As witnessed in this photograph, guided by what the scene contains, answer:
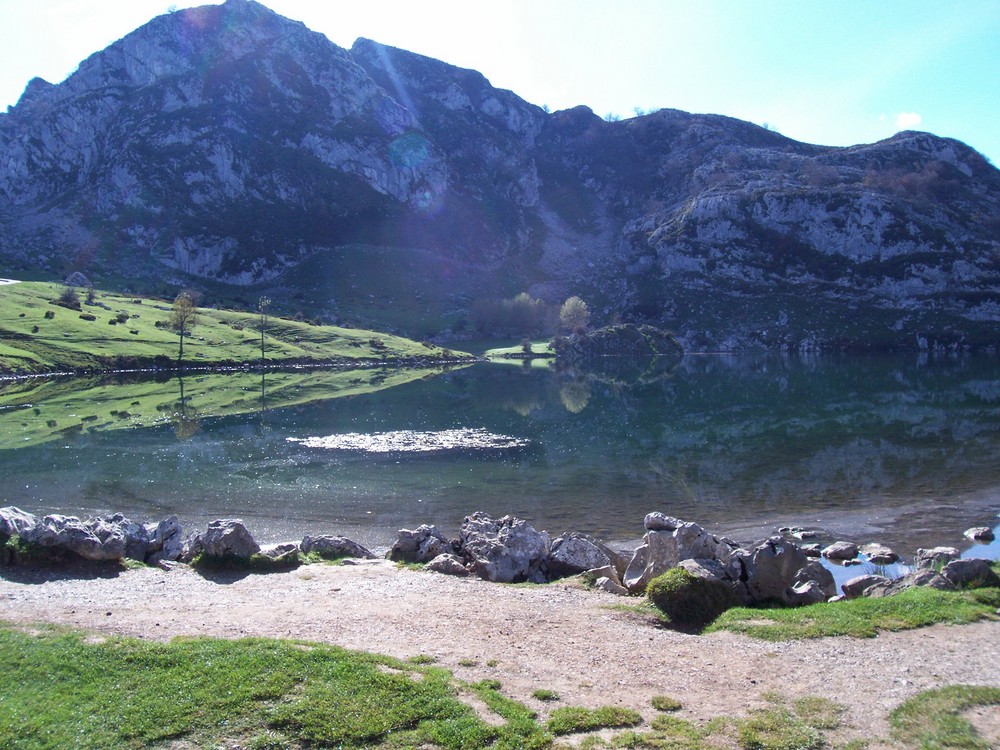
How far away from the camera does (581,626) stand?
18.2 metres

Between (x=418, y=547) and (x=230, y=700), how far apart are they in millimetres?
14743

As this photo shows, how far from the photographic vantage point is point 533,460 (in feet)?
166

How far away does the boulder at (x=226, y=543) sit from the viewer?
24.8m

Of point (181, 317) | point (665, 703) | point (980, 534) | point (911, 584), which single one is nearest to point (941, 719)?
point (665, 703)

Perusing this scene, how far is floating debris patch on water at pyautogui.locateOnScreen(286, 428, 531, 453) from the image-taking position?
55031 mm

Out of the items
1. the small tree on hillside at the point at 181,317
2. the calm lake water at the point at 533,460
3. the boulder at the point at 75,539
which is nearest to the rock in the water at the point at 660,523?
the calm lake water at the point at 533,460

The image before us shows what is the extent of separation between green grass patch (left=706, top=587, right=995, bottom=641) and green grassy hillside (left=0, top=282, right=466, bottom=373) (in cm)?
12176

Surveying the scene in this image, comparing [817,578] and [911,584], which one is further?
[817,578]

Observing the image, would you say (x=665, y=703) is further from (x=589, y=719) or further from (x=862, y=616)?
(x=862, y=616)

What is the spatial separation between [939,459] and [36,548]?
54199 mm

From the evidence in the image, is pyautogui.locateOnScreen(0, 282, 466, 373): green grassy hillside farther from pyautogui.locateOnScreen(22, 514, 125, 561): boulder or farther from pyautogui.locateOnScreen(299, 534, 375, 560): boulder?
pyautogui.locateOnScreen(299, 534, 375, 560): boulder

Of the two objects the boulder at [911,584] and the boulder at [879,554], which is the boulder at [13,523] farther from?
the boulder at [879,554]

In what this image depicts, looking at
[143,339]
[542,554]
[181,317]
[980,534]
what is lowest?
[980,534]

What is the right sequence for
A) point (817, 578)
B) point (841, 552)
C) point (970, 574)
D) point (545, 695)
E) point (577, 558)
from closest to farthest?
point (545, 695) → point (970, 574) → point (817, 578) → point (577, 558) → point (841, 552)
